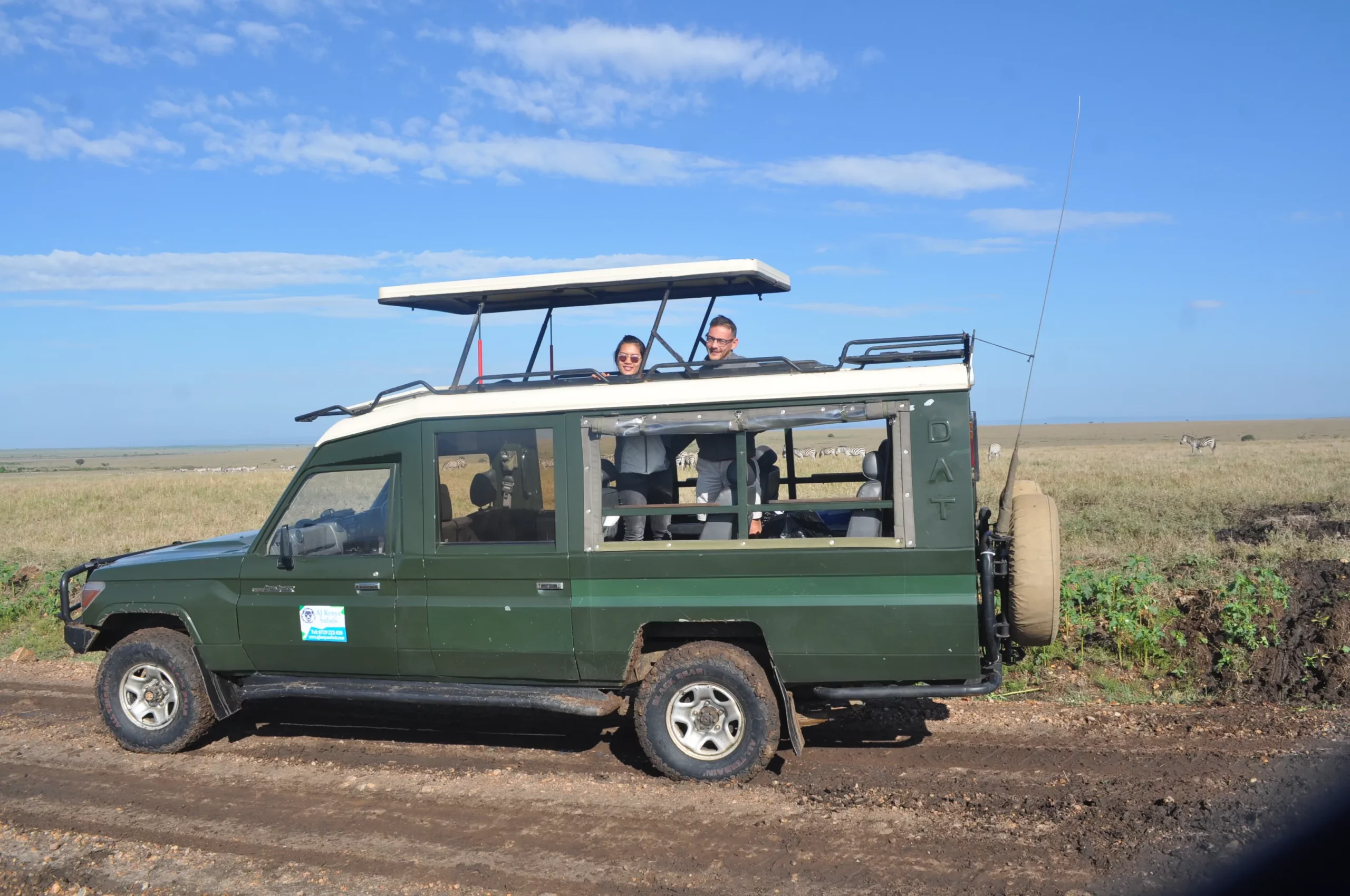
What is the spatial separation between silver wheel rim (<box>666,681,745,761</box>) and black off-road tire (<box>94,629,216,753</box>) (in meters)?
3.24

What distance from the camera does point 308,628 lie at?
21.6 feet

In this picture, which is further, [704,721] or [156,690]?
[156,690]

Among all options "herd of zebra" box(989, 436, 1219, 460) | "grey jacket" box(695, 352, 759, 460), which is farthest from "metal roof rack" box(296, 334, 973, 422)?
"herd of zebra" box(989, 436, 1219, 460)

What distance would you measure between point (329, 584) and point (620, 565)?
6.47 feet

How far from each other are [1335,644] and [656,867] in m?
5.56

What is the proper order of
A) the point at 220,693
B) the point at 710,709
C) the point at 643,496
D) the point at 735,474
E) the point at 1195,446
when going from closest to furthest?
the point at 710,709 < the point at 735,474 < the point at 643,496 < the point at 220,693 < the point at 1195,446

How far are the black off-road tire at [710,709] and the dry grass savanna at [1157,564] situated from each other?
5.39 ft

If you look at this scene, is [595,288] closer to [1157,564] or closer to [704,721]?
[704,721]

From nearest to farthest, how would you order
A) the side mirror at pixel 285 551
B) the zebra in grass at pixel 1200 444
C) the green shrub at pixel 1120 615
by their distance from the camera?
the side mirror at pixel 285 551 < the green shrub at pixel 1120 615 < the zebra in grass at pixel 1200 444

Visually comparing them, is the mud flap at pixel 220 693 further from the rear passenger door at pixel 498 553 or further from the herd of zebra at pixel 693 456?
the herd of zebra at pixel 693 456

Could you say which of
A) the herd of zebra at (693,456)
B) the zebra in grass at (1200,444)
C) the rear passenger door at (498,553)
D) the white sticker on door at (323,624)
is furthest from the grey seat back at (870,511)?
the zebra in grass at (1200,444)

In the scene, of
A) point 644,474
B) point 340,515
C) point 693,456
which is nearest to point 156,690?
point 340,515

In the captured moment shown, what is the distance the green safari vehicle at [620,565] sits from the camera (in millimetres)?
5605

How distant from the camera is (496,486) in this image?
20.9ft
